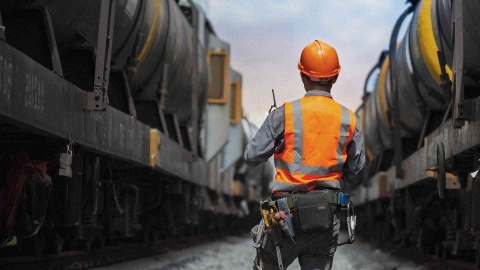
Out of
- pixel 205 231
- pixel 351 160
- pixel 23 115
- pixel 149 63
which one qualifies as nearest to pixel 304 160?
pixel 351 160

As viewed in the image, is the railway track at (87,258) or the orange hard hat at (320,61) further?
the railway track at (87,258)

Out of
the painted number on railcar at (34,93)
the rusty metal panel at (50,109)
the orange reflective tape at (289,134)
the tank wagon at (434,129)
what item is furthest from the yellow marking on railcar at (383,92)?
the orange reflective tape at (289,134)

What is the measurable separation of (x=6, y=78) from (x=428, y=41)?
579cm

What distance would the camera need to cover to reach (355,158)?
428 cm

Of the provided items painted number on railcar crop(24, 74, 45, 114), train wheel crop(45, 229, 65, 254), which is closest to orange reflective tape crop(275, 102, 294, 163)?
painted number on railcar crop(24, 74, 45, 114)

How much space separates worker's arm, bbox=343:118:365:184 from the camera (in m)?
4.25

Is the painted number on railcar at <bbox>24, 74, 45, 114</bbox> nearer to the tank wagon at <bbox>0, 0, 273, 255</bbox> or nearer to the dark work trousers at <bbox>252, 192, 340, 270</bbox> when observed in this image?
the tank wagon at <bbox>0, 0, 273, 255</bbox>

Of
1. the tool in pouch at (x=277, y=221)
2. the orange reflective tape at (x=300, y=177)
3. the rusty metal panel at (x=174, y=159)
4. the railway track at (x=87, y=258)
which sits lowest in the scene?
the railway track at (x=87, y=258)

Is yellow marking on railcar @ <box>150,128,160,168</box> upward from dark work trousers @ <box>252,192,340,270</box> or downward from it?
upward

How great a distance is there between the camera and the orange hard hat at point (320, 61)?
419 centimetres

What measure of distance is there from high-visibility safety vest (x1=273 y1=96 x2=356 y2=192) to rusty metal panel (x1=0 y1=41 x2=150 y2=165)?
1453 millimetres

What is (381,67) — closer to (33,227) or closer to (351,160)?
(33,227)

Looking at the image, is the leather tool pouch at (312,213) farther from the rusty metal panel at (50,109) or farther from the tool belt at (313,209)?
the rusty metal panel at (50,109)

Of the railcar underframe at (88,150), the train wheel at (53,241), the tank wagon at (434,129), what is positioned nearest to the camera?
the railcar underframe at (88,150)
